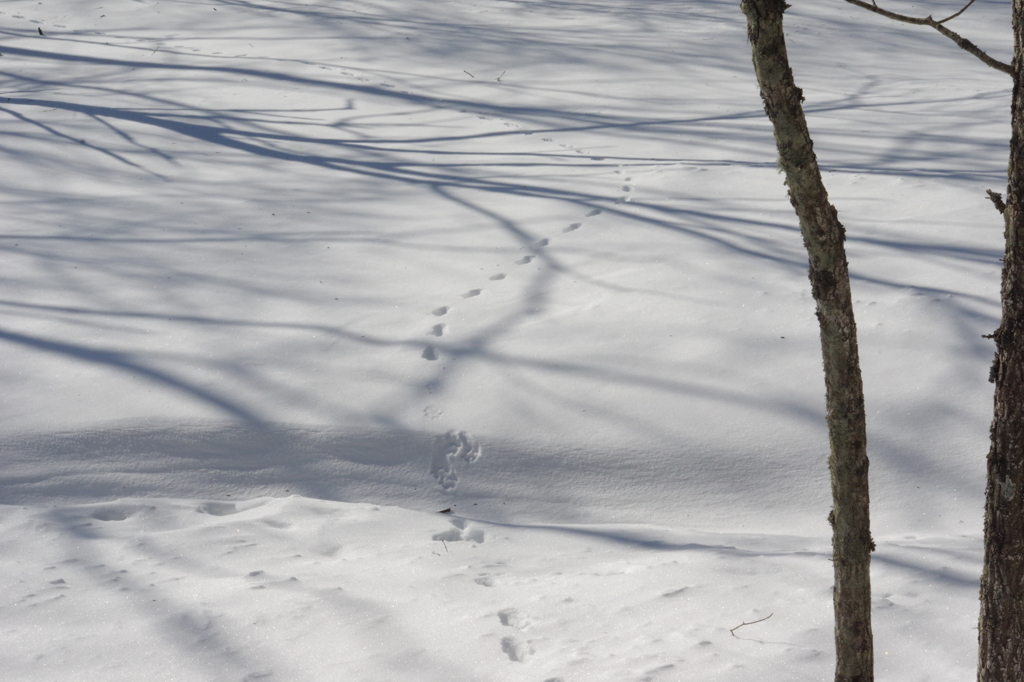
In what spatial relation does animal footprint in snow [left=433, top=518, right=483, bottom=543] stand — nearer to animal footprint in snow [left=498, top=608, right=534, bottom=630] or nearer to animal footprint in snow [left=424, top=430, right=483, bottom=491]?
animal footprint in snow [left=424, top=430, right=483, bottom=491]

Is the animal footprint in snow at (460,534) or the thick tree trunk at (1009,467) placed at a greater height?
the thick tree trunk at (1009,467)

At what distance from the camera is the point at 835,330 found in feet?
4.30

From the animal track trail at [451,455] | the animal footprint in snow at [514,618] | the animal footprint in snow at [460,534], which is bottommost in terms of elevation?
the animal footprint in snow at [460,534]

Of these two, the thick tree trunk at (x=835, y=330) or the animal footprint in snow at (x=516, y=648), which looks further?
the animal footprint in snow at (x=516, y=648)

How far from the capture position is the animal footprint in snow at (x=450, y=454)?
2.98m

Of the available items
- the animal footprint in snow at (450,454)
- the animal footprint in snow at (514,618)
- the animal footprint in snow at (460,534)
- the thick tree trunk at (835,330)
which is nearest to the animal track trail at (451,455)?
the animal footprint in snow at (450,454)

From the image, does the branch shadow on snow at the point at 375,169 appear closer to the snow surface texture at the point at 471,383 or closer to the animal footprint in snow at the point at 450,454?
the snow surface texture at the point at 471,383

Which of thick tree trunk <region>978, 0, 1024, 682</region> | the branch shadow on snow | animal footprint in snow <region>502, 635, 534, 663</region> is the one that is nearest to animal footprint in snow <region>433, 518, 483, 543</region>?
animal footprint in snow <region>502, 635, 534, 663</region>

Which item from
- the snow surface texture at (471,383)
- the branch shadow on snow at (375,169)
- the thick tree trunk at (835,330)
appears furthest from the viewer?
the branch shadow on snow at (375,169)

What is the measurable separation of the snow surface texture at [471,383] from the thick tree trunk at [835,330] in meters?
0.52

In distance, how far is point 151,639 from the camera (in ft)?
6.64

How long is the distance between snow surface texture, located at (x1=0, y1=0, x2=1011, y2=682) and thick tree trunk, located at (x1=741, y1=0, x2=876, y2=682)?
0.52m

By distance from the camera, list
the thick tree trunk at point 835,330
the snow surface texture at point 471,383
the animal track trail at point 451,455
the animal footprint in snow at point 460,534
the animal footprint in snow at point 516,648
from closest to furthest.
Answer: the thick tree trunk at point 835,330
the animal footprint in snow at point 516,648
the snow surface texture at point 471,383
the animal footprint in snow at point 460,534
the animal track trail at point 451,455

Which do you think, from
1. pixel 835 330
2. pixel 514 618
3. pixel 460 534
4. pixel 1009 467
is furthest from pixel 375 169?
pixel 1009 467
